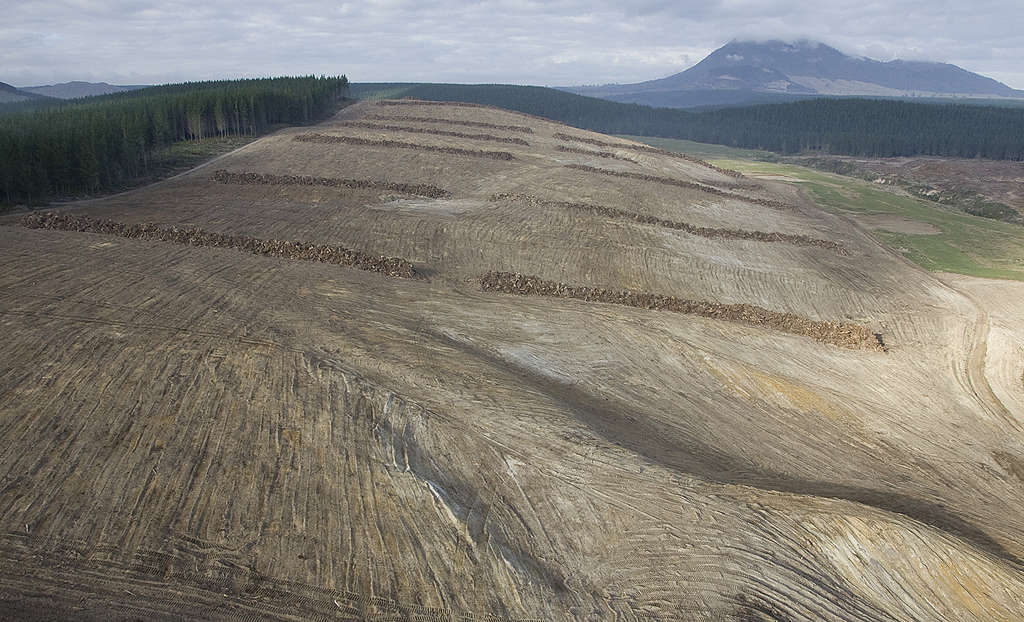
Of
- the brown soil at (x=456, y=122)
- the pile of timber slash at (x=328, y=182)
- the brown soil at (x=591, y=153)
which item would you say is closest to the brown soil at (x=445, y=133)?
the brown soil at (x=591, y=153)

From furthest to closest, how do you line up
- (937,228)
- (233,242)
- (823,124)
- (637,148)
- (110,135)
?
(823,124) → (637,148) → (937,228) → (110,135) → (233,242)

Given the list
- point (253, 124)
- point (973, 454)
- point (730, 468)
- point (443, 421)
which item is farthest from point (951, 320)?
point (253, 124)

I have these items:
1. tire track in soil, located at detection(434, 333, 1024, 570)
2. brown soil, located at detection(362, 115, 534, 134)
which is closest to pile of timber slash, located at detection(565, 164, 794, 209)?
brown soil, located at detection(362, 115, 534, 134)

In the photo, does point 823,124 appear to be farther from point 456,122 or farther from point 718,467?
point 718,467

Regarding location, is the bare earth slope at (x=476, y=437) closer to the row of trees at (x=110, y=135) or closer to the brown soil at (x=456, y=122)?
the row of trees at (x=110, y=135)

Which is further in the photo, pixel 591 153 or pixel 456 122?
pixel 456 122

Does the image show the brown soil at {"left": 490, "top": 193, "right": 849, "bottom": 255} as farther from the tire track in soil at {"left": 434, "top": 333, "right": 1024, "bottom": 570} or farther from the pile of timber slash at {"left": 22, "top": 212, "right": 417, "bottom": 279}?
the tire track in soil at {"left": 434, "top": 333, "right": 1024, "bottom": 570}

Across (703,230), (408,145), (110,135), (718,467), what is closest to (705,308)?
(718,467)
